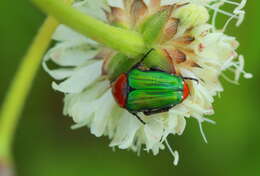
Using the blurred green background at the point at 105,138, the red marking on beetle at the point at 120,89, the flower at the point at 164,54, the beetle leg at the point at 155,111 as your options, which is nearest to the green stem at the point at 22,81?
the flower at the point at 164,54

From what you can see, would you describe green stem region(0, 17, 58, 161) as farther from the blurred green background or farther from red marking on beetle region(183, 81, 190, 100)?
the blurred green background

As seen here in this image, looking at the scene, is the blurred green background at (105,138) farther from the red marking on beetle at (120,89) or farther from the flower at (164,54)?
the red marking on beetle at (120,89)

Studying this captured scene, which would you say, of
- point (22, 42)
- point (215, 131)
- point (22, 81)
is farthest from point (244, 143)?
point (22, 81)

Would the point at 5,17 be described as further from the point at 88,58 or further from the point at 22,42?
the point at 88,58

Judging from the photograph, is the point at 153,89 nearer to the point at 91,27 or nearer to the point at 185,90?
the point at 185,90

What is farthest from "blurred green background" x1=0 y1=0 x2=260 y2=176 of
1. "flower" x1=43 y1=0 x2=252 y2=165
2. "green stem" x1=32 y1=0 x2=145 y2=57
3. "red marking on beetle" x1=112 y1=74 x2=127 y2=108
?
"green stem" x1=32 y1=0 x2=145 y2=57

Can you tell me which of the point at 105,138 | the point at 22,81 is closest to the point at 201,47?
the point at 22,81
